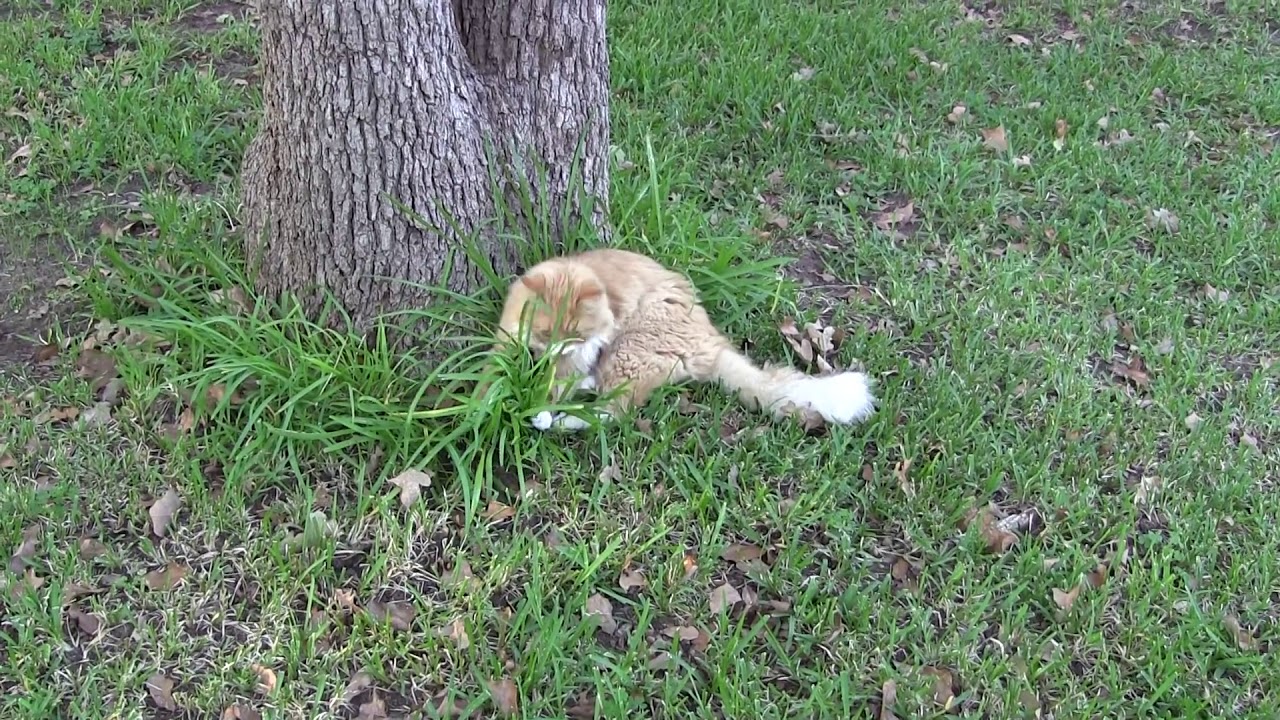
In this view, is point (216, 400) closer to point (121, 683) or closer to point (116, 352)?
point (116, 352)

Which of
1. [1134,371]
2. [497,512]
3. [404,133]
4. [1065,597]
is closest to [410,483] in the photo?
[497,512]

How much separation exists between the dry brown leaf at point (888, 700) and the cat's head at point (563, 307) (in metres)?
1.43

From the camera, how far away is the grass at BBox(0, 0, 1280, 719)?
110 inches

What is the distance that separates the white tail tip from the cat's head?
2.34 ft

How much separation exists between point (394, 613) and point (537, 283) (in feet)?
3.68

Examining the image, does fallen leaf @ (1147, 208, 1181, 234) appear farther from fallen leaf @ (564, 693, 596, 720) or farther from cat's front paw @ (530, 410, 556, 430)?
fallen leaf @ (564, 693, 596, 720)

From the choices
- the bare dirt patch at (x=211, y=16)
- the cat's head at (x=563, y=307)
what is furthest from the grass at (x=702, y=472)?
the bare dirt patch at (x=211, y=16)

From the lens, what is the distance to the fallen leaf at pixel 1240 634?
2947 mm

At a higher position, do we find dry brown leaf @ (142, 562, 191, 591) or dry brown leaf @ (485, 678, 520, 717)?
dry brown leaf @ (142, 562, 191, 591)

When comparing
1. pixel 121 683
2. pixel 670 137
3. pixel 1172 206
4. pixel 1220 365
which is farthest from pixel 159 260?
pixel 1172 206

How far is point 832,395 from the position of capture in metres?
3.43

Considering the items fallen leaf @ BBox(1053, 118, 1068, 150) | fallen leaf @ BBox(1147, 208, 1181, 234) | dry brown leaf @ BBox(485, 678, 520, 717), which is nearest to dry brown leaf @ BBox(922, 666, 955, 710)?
dry brown leaf @ BBox(485, 678, 520, 717)

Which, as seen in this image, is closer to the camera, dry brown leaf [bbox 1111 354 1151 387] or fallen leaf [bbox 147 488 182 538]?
fallen leaf [bbox 147 488 182 538]

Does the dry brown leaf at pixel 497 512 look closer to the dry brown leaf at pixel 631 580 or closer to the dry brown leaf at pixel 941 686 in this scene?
the dry brown leaf at pixel 631 580
